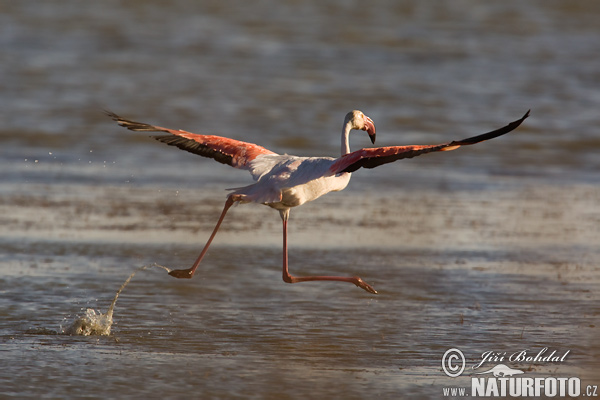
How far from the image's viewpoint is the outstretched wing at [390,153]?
6661mm

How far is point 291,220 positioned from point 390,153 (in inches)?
178

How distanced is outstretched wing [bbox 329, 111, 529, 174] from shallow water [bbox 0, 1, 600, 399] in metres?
1.22

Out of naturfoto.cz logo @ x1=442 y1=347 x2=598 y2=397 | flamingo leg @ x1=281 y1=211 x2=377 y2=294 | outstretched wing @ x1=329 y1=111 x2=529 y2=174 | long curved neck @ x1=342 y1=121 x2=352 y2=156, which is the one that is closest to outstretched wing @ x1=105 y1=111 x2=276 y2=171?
flamingo leg @ x1=281 y1=211 x2=377 y2=294

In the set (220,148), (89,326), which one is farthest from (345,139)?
(89,326)

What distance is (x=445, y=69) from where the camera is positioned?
75.7 feet

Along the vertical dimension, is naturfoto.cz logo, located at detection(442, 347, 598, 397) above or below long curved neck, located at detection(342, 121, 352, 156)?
below

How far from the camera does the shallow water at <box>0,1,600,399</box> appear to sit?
6918 millimetres

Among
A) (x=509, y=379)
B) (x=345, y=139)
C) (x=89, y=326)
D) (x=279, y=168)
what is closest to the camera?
(x=509, y=379)

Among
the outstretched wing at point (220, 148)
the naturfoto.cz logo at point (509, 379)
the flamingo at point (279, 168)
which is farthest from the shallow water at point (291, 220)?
the outstretched wing at point (220, 148)

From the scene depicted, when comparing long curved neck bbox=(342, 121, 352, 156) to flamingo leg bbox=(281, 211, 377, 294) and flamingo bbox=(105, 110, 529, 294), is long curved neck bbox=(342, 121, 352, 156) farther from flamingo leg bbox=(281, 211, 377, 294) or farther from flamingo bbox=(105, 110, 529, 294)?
flamingo leg bbox=(281, 211, 377, 294)

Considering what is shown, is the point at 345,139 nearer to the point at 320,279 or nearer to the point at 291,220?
the point at 320,279

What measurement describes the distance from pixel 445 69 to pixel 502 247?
1310cm

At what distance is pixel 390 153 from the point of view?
23.0 ft

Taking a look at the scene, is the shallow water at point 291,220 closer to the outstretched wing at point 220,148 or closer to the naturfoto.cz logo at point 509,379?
the naturfoto.cz logo at point 509,379
